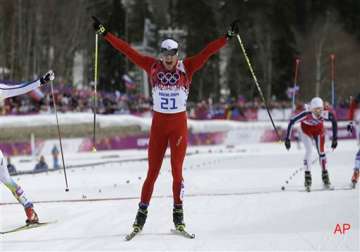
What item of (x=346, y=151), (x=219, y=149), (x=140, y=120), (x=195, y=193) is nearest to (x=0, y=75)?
(x=140, y=120)

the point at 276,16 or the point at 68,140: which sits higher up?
the point at 276,16

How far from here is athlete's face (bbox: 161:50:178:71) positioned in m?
7.70

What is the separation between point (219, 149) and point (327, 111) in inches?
608

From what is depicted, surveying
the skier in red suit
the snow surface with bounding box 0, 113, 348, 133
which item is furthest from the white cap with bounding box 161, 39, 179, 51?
the snow surface with bounding box 0, 113, 348, 133

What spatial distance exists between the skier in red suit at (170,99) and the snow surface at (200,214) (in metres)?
0.62

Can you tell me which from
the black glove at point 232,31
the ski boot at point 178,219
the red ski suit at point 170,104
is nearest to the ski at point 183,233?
the ski boot at point 178,219

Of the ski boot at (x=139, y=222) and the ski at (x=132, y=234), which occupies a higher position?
the ski boot at (x=139, y=222)

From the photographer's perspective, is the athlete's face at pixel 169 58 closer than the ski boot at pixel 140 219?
Yes

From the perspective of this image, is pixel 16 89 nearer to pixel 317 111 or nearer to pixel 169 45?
pixel 169 45

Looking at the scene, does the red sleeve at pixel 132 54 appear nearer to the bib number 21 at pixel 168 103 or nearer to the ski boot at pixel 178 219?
the bib number 21 at pixel 168 103

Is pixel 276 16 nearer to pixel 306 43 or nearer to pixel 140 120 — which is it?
pixel 306 43

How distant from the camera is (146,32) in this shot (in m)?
46.1

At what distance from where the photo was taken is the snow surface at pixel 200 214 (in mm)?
7285

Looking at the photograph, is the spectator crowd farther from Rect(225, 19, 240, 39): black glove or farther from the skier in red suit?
the skier in red suit
